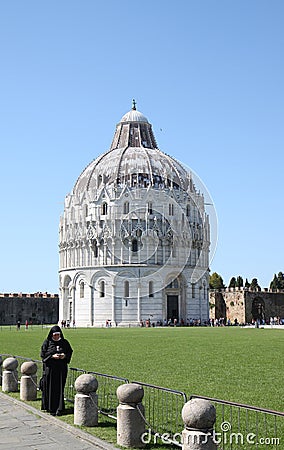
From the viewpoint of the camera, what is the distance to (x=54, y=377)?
37.7ft

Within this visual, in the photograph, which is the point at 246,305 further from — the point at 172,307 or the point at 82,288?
the point at 82,288

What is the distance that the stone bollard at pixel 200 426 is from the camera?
741cm

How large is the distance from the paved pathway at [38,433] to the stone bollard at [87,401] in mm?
321

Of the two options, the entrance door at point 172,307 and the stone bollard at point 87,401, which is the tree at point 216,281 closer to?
the entrance door at point 172,307

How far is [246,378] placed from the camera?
15844 mm

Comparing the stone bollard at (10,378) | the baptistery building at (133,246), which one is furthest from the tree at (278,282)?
the stone bollard at (10,378)

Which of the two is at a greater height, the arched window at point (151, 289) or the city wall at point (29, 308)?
the arched window at point (151, 289)

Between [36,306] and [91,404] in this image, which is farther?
[36,306]

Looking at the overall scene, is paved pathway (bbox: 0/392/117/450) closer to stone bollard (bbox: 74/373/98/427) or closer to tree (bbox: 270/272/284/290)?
stone bollard (bbox: 74/373/98/427)

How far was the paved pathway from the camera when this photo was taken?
29.0ft

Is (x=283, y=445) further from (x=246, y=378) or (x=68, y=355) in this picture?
(x=246, y=378)

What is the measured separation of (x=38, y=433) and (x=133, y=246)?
235 feet

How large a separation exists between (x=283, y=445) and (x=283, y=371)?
921 centimetres

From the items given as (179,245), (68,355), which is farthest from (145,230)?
(68,355)
